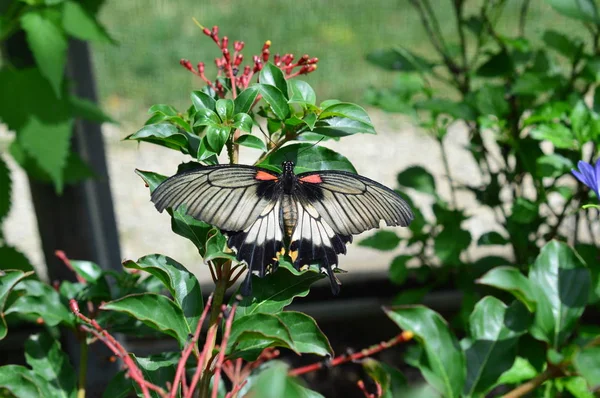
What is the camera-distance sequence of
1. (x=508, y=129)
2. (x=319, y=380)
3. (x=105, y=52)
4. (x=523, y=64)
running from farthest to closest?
(x=105, y=52) < (x=319, y=380) < (x=523, y=64) < (x=508, y=129)

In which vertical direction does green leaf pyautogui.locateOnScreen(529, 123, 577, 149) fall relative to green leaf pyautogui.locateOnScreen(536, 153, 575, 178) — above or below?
above

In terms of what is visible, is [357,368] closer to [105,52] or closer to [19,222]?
[19,222]

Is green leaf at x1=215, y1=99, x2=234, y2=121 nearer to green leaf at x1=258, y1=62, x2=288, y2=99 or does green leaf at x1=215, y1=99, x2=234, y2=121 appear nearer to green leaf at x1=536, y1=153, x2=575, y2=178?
green leaf at x1=258, y1=62, x2=288, y2=99

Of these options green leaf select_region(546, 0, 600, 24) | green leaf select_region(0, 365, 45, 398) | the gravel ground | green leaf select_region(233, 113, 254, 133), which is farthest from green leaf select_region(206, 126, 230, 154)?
the gravel ground

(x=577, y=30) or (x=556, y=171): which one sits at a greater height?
(x=577, y=30)

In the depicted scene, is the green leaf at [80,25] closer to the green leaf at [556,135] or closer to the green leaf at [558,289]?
the green leaf at [556,135]

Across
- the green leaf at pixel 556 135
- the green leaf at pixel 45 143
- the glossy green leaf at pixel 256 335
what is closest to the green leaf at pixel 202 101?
the glossy green leaf at pixel 256 335

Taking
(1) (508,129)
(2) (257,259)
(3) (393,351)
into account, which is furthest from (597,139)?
(3) (393,351)
